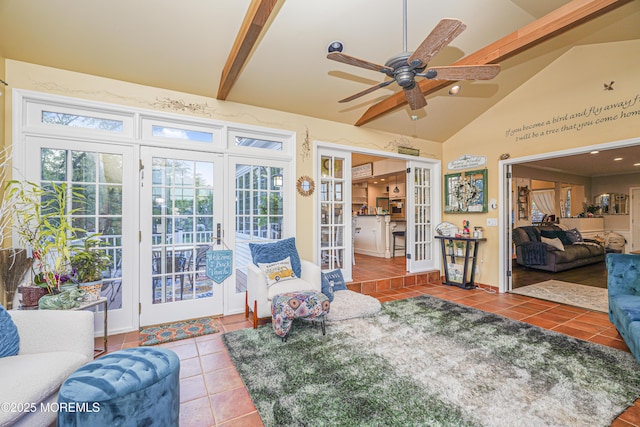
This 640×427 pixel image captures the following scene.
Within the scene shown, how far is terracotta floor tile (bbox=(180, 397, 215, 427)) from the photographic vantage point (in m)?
1.73

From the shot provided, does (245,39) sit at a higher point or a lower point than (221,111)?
higher

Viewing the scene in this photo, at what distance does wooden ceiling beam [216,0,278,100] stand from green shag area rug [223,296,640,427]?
275 cm

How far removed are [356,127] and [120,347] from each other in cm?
418

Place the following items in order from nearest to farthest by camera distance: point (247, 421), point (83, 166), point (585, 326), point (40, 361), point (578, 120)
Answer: point (40, 361) → point (247, 421) → point (83, 166) → point (585, 326) → point (578, 120)

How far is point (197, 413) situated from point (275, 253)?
1822 millimetres

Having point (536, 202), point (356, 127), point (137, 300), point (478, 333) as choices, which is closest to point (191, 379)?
point (137, 300)

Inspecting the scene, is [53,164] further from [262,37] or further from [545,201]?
[545,201]

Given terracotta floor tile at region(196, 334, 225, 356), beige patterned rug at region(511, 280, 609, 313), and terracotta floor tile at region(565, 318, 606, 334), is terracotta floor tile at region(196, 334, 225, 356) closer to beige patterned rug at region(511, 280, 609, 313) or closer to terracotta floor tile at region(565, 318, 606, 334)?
terracotta floor tile at region(565, 318, 606, 334)

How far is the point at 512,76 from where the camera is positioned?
4.11m

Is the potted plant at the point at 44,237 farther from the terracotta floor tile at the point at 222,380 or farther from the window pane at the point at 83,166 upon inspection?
the terracotta floor tile at the point at 222,380

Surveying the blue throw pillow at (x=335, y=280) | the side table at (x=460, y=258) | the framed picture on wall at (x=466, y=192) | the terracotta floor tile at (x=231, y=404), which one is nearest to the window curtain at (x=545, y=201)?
the framed picture on wall at (x=466, y=192)

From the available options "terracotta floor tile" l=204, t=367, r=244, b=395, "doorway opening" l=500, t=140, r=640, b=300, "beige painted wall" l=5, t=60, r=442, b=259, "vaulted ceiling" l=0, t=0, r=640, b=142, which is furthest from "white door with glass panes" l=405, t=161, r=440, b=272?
"terracotta floor tile" l=204, t=367, r=244, b=395

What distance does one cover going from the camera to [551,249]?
6.20m
